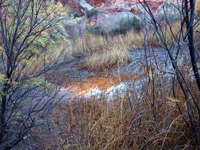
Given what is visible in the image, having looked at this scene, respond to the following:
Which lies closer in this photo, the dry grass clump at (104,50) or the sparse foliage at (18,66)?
the sparse foliage at (18,66)

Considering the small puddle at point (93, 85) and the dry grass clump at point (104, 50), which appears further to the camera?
the dry grass clump at point (104, 50)

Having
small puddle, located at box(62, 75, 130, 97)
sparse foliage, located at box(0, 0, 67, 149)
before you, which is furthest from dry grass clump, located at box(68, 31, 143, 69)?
sparse foliage, located at box(0, 0, 67, 149)

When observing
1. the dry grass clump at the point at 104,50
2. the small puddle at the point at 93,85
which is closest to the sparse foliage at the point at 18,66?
the small puddle at the point at 93,85

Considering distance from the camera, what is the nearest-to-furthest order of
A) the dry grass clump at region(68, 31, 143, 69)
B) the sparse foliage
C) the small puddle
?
the sparse foliage, the small puddle, the dry grass clump at region(68, 31, 143, 69)

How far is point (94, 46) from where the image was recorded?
8820 mm

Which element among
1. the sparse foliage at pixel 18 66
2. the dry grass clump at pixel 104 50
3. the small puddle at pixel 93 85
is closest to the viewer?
the sparse foliage at pixel 18 66

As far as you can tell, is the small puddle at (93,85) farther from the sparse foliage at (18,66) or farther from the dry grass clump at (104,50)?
the sparse foliage at (18,66)

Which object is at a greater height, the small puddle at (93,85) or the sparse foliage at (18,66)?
the sparse foliage at (18,66)

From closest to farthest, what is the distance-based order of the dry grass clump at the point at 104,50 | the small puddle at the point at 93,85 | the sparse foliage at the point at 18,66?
the sparse foliage at the point at 18,66 → the small puddle at the point at 93,85 → the dry grass clump at the point at 104,50

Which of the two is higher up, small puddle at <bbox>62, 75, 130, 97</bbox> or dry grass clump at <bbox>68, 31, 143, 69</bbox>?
dry grass clump at <bbox>68, 31, 143, 69</bbox>

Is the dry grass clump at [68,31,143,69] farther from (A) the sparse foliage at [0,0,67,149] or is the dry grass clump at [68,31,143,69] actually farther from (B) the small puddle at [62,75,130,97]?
(A) the sparse foliage at [0,0,67,149]

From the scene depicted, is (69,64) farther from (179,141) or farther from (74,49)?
(179,141)

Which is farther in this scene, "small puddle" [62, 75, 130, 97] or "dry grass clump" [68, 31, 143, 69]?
"dry grass clump" [68, 31, 143, 69]

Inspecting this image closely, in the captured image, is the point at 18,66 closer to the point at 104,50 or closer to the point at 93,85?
the point at 93,85
